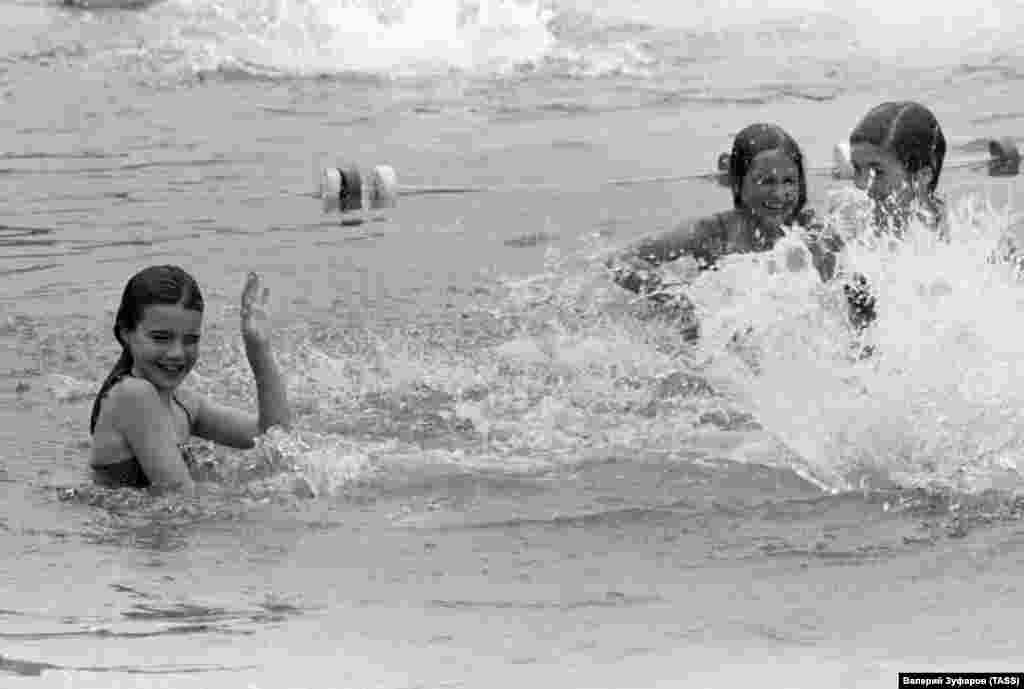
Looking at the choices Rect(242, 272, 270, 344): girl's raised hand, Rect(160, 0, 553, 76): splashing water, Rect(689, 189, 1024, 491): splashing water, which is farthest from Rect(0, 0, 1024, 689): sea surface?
Rect(160, 0, 553, 76): splashing water

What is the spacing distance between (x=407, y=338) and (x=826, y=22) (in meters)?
11.5

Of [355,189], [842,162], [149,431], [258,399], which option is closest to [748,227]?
[258,399]

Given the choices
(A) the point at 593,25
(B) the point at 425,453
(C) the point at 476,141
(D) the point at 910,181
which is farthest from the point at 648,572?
(A) the point at 593,25

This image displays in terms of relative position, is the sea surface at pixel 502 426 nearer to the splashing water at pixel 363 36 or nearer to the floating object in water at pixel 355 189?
the floating object in water at pixel 355 189

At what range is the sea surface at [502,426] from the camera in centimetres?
512

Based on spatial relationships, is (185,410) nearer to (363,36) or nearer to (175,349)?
(175,349)

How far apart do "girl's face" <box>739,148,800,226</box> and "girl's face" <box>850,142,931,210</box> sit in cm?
29

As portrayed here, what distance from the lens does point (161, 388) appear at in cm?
682

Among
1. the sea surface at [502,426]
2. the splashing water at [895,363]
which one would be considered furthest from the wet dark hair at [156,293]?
the splashing water at [895,363]

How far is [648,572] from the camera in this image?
5.92m

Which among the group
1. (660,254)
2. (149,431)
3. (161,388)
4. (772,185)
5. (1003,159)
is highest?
(772,185)

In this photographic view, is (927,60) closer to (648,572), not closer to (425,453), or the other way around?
(425,453)

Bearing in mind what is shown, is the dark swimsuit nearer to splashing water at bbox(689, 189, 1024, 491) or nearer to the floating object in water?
splashing water at bbox(689, 189, 1024, 491)

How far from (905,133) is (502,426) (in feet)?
6.44
